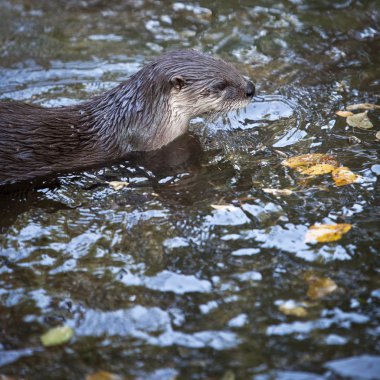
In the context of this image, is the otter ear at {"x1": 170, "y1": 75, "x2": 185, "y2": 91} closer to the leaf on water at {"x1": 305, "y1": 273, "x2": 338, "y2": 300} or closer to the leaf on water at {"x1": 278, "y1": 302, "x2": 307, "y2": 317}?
the leaf on water at {"x1": 305, "y1": 273, "x2": 338, "y2": 300}

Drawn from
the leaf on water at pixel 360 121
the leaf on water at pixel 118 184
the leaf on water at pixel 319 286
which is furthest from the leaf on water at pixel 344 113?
the leaf on water at pixel 319 286

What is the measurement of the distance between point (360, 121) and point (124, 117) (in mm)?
1810

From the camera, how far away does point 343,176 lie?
155 inches

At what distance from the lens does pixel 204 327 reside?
2844 mm

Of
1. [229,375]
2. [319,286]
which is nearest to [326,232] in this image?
[319,286]

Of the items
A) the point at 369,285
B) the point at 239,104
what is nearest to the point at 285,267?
the point at 369,285

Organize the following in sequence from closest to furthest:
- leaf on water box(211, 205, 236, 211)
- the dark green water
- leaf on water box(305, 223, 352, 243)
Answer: the dark green water, leaf on water box(305, 223, 352, 243), leaf on water box(211, 205, 236, 211)

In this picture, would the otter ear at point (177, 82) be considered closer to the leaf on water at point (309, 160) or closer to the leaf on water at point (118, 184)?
the leaf on water at point (118, 184)

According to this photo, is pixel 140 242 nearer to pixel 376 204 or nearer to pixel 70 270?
pixel 70 270

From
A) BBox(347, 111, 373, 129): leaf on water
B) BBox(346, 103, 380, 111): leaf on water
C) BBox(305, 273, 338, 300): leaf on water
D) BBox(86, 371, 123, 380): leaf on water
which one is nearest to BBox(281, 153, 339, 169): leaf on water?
BBox(347, 111, 373, 129): leaf on water

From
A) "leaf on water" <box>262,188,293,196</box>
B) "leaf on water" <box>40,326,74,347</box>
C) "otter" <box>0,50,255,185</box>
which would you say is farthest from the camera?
"otter" <box>0,50,255,185</box>

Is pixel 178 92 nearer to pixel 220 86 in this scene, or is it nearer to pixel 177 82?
pixel 177 82

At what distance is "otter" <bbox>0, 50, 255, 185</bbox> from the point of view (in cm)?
424

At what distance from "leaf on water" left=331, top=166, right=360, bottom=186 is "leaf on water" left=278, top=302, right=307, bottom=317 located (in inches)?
46.9
